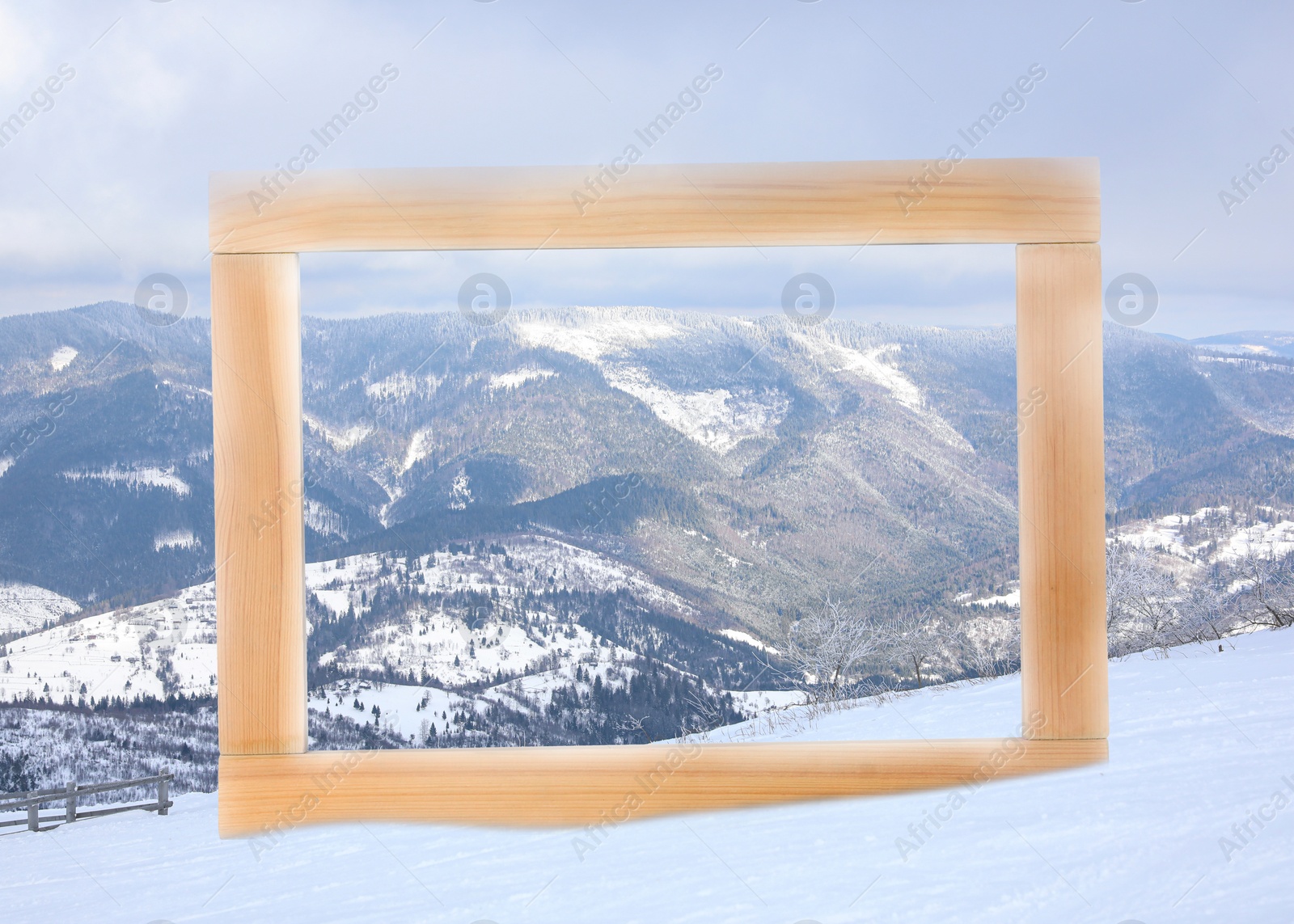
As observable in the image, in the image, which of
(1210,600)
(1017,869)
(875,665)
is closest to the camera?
(1017,869)

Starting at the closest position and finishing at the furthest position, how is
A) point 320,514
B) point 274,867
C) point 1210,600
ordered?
point 274,867 < point 1210,600 < point 320,514

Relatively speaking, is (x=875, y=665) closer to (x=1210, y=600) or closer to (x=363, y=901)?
(x=1210, y=600)

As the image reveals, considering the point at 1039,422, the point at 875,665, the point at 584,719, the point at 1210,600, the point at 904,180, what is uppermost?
the point at 904,180

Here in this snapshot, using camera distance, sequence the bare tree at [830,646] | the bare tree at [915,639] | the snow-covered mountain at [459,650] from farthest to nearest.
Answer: the snow-covered mountain at [459,650], the bare tree at [915,639], the bare tree at [830,646]

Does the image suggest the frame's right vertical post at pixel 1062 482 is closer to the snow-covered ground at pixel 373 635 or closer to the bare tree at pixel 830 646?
the bare tree at pixel 830 646

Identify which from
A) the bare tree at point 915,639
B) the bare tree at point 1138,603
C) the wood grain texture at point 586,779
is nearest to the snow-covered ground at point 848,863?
the wood grain texture at point 586,779

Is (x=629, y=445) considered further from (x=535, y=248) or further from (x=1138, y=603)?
(x=535, y=248)

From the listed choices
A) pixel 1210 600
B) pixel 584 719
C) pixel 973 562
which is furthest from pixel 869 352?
pixel 1210 600
